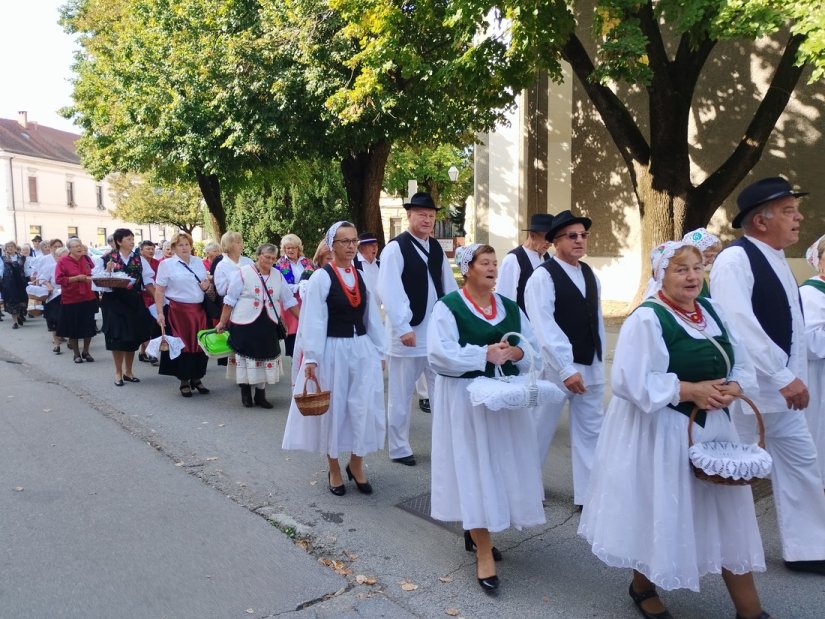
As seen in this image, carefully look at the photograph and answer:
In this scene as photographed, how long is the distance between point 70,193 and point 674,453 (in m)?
74.6

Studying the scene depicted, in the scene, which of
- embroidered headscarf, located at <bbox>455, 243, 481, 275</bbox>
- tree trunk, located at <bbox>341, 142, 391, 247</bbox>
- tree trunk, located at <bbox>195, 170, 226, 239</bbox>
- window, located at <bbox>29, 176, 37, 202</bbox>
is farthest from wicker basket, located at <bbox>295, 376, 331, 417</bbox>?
window, located at <bbox>29, 176, 37, 202</bbox>

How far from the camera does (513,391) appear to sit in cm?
358

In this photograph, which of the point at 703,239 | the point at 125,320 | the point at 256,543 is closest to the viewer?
the point at 256,543

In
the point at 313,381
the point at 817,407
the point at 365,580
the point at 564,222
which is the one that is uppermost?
the point at 564,222

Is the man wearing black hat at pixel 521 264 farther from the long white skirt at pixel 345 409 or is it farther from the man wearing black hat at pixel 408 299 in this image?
the long white skirt at pixel 345 409

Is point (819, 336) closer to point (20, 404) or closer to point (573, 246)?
point (573, 246)

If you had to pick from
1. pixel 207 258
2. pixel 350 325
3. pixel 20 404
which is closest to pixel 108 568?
pixel 350 325

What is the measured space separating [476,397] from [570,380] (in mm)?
1222

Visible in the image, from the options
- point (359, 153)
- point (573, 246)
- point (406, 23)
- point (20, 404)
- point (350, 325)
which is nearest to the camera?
point (573, 246)

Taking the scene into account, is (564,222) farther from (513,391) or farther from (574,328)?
(513,391)

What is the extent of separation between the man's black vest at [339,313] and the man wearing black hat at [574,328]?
1.35m

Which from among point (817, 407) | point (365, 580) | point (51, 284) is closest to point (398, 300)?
point (365, 580)

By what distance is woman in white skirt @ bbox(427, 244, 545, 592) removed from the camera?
384 centimetres

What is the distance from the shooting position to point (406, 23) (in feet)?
45.4
